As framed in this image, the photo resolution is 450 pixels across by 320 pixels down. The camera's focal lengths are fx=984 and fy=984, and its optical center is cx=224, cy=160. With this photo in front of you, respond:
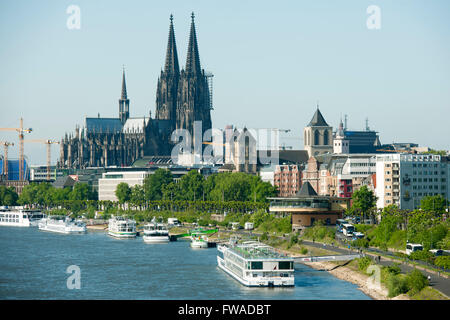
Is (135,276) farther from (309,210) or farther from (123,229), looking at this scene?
(123,229)

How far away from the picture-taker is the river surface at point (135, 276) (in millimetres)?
80875

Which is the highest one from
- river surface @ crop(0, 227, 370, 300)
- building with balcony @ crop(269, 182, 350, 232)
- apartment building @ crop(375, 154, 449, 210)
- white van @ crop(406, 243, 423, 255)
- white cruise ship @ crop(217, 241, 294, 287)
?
apartment building @ crop(375, 154, 449, 210)

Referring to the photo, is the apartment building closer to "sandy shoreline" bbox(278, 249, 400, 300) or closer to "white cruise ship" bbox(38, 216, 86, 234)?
"sandy shoreline" bbox(278, 249, 400, 300)

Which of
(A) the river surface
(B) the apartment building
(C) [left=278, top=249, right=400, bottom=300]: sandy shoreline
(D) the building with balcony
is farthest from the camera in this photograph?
(B) the apartment building

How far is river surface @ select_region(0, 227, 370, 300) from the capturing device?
80.9 metres

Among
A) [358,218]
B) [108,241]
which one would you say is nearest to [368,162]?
[358,218]

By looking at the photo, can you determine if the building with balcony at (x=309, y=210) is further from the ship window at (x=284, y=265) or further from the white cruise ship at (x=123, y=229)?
the ship window at (x=284, y=265)

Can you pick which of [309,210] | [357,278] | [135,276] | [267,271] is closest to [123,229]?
[309,210]

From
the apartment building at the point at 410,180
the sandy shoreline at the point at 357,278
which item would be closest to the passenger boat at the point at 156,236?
the apartment building at the point at 410,180

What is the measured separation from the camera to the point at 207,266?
104312 millimetres

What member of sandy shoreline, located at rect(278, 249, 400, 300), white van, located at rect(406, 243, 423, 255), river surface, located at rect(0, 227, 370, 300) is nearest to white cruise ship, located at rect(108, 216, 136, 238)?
river surface, located at rect(0, 227, 370, 300)

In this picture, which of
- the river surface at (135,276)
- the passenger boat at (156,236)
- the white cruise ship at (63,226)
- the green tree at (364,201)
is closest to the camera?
the river surface at (135,276)

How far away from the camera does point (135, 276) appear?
9394 cm

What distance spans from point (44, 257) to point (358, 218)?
5035 centimetres
